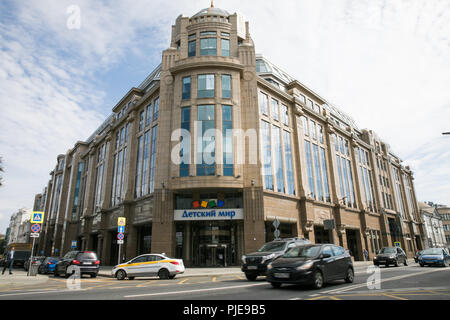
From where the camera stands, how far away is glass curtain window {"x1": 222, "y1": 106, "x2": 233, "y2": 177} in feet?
88.6

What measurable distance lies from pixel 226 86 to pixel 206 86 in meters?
2.07

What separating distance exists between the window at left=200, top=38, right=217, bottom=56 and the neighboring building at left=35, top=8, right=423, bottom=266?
0.11m

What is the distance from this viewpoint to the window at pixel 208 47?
3139 centimetres

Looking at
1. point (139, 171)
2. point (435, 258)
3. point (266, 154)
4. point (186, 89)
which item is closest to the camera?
point (435, 258)

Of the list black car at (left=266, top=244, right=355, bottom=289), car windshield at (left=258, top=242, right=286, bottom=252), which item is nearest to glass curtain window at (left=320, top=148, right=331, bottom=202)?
car windshield at (left=258, top=242, right=286, bottom=252)

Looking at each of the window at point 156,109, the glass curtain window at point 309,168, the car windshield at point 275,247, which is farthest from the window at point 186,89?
the car windshield at point 275,247

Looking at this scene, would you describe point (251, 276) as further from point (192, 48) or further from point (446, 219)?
point (446, 219)

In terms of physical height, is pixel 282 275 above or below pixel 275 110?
below

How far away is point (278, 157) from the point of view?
31922 mm

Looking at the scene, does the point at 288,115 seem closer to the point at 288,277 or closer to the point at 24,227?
the point at 288,277

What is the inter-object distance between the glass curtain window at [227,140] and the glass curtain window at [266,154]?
13.8 feet

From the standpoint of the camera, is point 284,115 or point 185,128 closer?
point 185,128

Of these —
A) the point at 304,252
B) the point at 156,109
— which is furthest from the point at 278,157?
the point at 304,252

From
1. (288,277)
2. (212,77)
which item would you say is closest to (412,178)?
(212,77)
